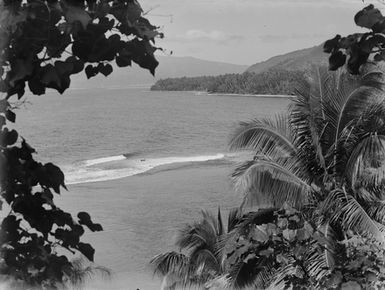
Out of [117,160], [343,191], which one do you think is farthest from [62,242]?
[117,160]

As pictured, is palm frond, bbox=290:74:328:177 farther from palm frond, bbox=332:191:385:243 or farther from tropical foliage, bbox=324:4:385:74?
tropical foliage, bbox=324:4:385:74

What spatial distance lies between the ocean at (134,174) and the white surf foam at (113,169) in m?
0.06

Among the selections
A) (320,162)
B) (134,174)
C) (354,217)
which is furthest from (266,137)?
(134,174)

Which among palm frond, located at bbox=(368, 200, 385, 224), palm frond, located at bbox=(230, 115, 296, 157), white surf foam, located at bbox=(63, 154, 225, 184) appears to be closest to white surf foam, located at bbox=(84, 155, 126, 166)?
white surf foam, located at bbox=(63, 154, 225, 184)

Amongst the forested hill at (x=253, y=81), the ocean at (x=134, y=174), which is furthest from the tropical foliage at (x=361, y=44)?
the forested hill at (x=253, y=81)

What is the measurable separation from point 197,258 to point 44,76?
9.56m

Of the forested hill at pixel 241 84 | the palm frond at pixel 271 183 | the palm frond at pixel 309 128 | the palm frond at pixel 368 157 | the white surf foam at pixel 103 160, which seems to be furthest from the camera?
the forested hill at pixel 241 84

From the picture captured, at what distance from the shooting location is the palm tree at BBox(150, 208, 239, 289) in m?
10.3

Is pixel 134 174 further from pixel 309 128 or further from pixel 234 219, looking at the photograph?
pixel 309 128

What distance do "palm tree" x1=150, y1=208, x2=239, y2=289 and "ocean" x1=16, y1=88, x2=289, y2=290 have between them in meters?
1.27

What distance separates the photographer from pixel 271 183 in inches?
380

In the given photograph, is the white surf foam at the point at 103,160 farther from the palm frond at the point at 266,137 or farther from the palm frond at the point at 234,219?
the palm frond at the point at 266,137

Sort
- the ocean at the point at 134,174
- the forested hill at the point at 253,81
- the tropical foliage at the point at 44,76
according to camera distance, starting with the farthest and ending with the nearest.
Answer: the forested hill at the point at 253,81 → the ocean at the point at 134,174 → the tropical foliage at the point at 44,76

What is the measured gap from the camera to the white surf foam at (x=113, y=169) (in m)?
29.3
